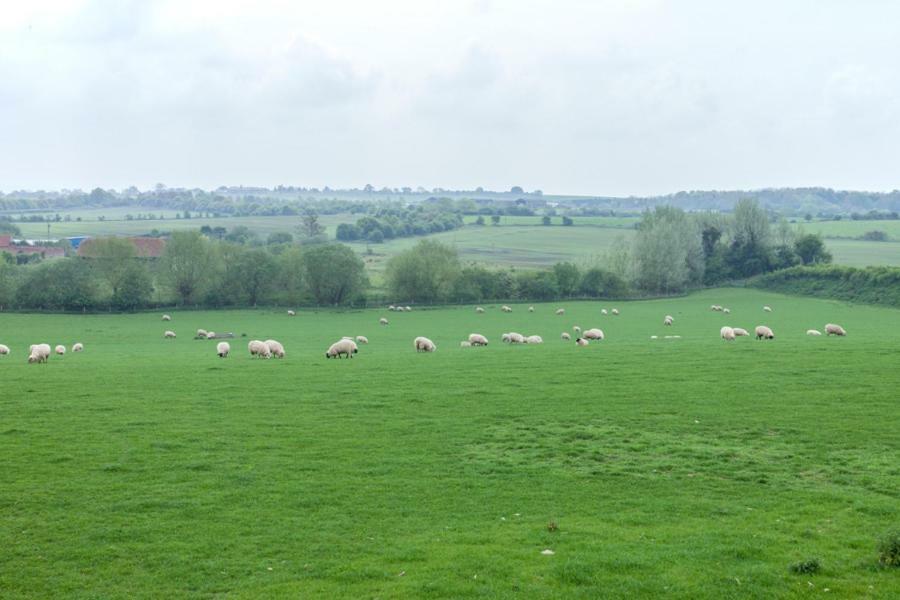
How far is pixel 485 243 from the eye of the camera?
6024 inches

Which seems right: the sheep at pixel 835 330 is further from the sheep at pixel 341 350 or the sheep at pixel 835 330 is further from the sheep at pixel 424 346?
the sheep at pixel 341 350

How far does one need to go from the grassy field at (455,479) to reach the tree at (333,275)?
185 ft

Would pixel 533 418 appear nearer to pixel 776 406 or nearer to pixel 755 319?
pixel 776 406

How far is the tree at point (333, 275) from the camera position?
84.1 m

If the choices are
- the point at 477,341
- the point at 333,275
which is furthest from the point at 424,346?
the point at 333,275

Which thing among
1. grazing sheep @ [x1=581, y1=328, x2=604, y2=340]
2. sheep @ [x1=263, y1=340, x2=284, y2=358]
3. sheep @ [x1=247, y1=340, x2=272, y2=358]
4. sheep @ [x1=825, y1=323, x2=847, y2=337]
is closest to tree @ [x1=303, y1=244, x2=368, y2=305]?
grazing sheep @ [x1=581, y1=328, x2=604, y2=340]

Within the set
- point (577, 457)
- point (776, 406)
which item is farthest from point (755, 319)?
point (577, 457)

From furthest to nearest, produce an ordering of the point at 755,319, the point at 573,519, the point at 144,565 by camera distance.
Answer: the point at 755,319 → the point at 573,519 → the point at 144,565

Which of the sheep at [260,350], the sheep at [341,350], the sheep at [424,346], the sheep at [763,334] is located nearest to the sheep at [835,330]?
the sheep at [763,334]

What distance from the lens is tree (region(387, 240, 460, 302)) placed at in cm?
8694

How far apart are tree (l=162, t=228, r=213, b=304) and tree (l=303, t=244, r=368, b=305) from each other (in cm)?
1093

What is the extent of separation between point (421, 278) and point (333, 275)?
9916 mm

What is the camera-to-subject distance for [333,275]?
3317 inches

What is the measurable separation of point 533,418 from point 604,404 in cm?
248
